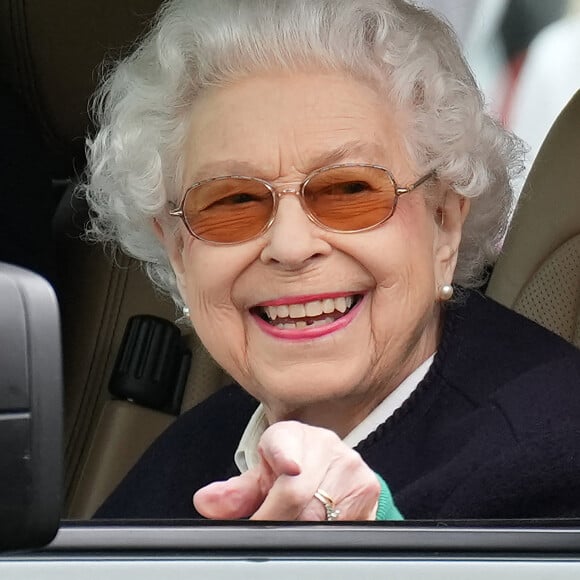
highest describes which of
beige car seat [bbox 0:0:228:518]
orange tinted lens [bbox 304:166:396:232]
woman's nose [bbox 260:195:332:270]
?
orange tinted lens [bbox 304:166:396:232]

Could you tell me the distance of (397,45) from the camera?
6.78 ft

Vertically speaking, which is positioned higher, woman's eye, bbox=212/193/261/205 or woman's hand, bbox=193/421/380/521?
woman's eye, bbox=212/193/261/205

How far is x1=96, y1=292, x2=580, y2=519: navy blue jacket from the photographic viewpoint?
1.67 meters

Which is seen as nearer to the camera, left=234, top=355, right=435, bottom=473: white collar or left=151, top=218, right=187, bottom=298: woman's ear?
left=234, top=355, right=435, bottom=473: white collar

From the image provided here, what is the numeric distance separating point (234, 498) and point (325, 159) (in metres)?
0.64

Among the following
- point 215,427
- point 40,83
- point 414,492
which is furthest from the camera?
point 40,83

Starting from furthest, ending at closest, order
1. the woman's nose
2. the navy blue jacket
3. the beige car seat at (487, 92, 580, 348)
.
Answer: the beige car seat at (487, 92, 580, 348)
the woman's nose
the navy blue jacket

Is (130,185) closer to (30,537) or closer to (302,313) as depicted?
(302,313)

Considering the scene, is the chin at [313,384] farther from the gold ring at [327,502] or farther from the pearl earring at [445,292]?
the gold ring at [327,502]

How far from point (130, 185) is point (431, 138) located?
490 mm

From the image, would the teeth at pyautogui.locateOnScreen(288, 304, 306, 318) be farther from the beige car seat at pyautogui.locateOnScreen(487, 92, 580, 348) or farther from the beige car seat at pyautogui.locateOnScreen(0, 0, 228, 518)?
the beige car seat at pyautogui.locateOnScreen(0, 0, 228, 518)

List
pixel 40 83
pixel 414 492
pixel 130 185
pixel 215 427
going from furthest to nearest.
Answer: pixel 40 83 → pixel 215 427 → pixel 130 185 → pixel 414 492

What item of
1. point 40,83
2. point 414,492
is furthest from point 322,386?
point 40,83

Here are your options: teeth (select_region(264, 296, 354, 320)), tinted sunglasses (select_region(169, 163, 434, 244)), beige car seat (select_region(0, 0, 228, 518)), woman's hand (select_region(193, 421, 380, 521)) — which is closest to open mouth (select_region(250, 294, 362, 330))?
teeth (select_region(264, 296, 354, 320))
